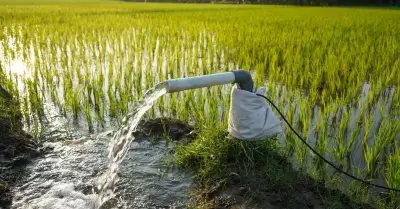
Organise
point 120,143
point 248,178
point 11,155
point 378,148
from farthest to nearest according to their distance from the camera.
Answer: point 120,143, point 11,155, point 378,148, point 248,178

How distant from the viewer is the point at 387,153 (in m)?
2.72

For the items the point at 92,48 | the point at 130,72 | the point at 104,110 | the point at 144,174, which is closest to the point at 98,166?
the point at 144,174

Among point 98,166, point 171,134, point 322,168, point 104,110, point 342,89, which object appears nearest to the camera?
point 322,168

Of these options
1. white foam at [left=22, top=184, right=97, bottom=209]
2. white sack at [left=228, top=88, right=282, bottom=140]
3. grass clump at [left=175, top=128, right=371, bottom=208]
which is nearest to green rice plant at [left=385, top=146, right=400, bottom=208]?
grass clump at [left=175, top=128, right=371, bottom=208]

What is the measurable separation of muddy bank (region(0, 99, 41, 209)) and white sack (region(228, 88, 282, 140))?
1.57 metres

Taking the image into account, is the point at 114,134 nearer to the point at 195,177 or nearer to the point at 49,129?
the point at 49,129

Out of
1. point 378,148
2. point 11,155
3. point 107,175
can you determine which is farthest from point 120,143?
point 378,148

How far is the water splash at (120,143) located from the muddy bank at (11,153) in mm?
585

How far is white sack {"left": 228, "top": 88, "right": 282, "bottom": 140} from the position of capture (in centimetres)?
220

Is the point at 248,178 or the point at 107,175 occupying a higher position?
the point at 248,178

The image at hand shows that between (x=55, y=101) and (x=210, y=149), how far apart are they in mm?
2306

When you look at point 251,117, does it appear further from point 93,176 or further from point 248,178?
point 93,176

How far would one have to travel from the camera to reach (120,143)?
2846mm

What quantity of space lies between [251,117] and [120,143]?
1203mm
